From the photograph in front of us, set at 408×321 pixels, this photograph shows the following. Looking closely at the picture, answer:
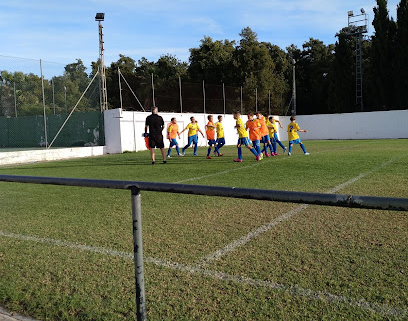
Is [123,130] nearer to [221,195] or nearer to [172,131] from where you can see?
[172,131]

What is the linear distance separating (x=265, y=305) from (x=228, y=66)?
4252cm

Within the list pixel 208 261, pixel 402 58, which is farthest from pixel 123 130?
pixel 402 58

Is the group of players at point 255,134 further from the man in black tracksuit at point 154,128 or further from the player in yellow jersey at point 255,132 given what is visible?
the man in black tracksuit at point 154,128

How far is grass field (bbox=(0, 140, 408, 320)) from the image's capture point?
2719 millimetres

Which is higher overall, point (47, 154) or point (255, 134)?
→ point (255, 134)

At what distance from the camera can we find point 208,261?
141 inches

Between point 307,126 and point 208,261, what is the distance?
34.8 meters

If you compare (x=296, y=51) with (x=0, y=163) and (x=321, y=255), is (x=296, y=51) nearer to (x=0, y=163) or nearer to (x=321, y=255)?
(x=0, y=163)

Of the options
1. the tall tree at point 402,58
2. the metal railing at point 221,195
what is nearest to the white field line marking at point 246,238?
the metal railing at point 221,195

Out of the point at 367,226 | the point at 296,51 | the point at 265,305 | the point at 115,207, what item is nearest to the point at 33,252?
the point at 115,207

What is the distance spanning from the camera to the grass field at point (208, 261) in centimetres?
272

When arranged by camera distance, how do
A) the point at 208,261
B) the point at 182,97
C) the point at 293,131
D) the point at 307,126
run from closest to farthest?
the point at 208,261 < the point at 293,131 < the point at 182,97 < the point at 307,126

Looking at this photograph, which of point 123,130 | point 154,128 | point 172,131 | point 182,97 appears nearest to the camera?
point 154,128

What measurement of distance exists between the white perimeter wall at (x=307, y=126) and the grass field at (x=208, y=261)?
14.3m
